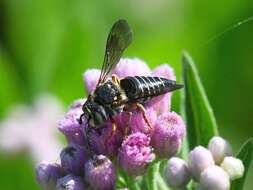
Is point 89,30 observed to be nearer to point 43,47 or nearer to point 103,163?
point 43,47

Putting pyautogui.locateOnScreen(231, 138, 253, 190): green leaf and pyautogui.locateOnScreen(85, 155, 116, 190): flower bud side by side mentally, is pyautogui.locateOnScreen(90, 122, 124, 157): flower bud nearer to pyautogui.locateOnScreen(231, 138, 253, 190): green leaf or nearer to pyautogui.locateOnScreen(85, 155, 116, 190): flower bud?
pyautogui.locateOnScreen(85, 155, 116, 190): flower bud

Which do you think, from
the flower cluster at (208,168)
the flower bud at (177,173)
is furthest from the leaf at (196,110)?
the flower bud at (177,173)

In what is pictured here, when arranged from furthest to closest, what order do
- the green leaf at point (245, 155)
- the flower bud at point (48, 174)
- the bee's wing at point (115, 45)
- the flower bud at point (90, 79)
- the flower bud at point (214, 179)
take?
1. the flower bud at point (90, 79)
2. the bee's wing at point (115, 45)
3. the flower bud at point (48, 174)
4. the green leaf at point (245, 155)
5. the flower bud at point (214, 179)

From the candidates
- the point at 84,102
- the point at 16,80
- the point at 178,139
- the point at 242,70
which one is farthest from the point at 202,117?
the point at 16,80

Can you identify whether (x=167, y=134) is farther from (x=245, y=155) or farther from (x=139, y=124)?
(x=245, y=155)

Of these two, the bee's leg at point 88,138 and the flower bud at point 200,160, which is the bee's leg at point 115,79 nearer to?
the bee's leg at point 88,138

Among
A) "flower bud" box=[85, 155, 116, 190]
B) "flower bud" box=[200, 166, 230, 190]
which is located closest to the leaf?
"flower bud" box=[200, 166, 230, 190]
